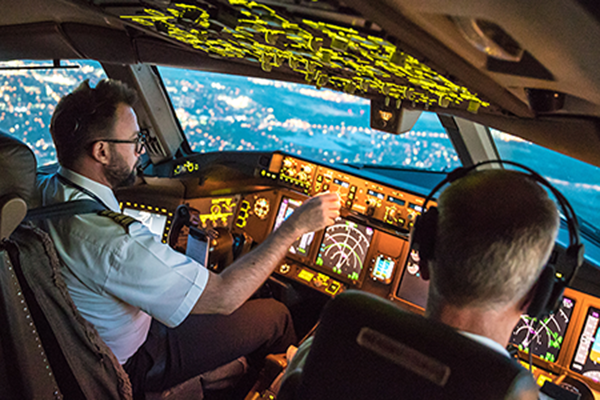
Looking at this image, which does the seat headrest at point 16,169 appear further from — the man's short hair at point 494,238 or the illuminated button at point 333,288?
the illuminated button at point 333,288

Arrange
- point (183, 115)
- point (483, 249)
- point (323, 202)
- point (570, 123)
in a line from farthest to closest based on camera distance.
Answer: point (183, 115), point (323, 202), point (570, 123), point (483, 249)

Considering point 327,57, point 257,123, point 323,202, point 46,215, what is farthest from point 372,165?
point 46,215

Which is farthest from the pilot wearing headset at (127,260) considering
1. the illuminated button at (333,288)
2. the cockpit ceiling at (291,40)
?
the illuminated button at (333,288)

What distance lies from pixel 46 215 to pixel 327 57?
3.19ft

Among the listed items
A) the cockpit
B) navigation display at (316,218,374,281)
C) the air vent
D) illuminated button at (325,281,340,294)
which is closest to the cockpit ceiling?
the cockpit

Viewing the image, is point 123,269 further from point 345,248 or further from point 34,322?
point 345,248

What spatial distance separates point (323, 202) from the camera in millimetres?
1610

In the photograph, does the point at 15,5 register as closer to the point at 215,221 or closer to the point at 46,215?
the point at 46,215

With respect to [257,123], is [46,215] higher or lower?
lower

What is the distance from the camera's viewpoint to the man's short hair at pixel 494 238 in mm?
712

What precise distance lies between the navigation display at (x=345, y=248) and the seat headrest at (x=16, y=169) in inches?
74.3

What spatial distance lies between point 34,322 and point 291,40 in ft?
3.39

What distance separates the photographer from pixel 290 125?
3.23 metres

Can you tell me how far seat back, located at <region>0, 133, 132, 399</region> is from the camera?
1128mm
